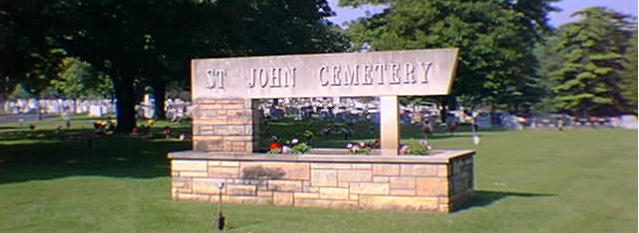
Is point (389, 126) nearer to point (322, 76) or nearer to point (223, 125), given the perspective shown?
point (322, 76)

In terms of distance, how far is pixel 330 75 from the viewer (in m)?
11.7

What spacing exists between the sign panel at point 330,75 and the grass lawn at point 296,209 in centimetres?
173

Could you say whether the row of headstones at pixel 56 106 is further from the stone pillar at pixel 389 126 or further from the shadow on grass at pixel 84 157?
the stone pillar at pixel 389 126

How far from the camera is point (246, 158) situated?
38.5ft

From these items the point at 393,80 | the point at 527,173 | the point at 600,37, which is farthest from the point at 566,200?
the point at 600,37

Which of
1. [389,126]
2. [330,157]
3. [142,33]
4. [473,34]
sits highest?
[473,34]

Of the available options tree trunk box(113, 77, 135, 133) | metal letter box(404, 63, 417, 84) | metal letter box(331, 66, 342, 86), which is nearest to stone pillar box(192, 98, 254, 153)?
metal letter box(331, 66, 342, 86)

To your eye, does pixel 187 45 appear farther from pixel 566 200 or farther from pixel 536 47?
pixel 536 47

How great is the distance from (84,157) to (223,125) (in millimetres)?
10251

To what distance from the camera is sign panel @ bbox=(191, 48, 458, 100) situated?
36.7 feet

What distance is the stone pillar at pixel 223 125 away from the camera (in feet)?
40.4

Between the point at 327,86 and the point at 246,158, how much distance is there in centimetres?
154

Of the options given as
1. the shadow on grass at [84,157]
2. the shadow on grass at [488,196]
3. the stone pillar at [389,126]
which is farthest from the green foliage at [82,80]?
the stone pillar at [389,126]

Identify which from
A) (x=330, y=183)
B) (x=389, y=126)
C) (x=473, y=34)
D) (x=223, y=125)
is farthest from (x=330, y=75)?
(x=473, y=34)
